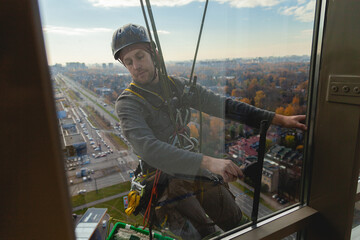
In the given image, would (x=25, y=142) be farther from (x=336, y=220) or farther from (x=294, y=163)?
(x=336, y=220)

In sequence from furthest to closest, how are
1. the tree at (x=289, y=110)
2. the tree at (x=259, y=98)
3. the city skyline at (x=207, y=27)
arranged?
the tree at (x=289, y=110) < the tree at (x=259, y=98) < the city skyline at (x=207, y=27)

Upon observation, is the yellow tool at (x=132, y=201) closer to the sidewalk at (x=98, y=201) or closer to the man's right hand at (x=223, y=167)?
the sidewalk at (x=98, y=201)

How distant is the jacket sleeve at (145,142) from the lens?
104 cm

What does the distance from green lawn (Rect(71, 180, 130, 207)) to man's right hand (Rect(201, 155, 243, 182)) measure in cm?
42

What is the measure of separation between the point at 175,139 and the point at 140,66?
0.39 metres

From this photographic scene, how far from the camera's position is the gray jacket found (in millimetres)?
1048

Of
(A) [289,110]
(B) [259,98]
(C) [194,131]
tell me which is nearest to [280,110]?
(A) [289,110]

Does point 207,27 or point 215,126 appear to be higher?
point 207,27

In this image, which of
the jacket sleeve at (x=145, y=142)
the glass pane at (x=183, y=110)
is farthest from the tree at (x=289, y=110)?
the jacket sleeve at (x=145, y=142)

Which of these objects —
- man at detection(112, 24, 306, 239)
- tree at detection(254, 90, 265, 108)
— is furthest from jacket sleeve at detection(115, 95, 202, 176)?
tree at detection(254, 90, 265, 108)

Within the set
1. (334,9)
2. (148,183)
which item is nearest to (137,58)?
(148,183)

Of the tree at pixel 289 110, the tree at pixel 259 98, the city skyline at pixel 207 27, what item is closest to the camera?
the city skyline at pixel 207 27

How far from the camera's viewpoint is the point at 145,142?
1.06 meters

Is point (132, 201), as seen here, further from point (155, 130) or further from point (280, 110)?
point (280, 110)
